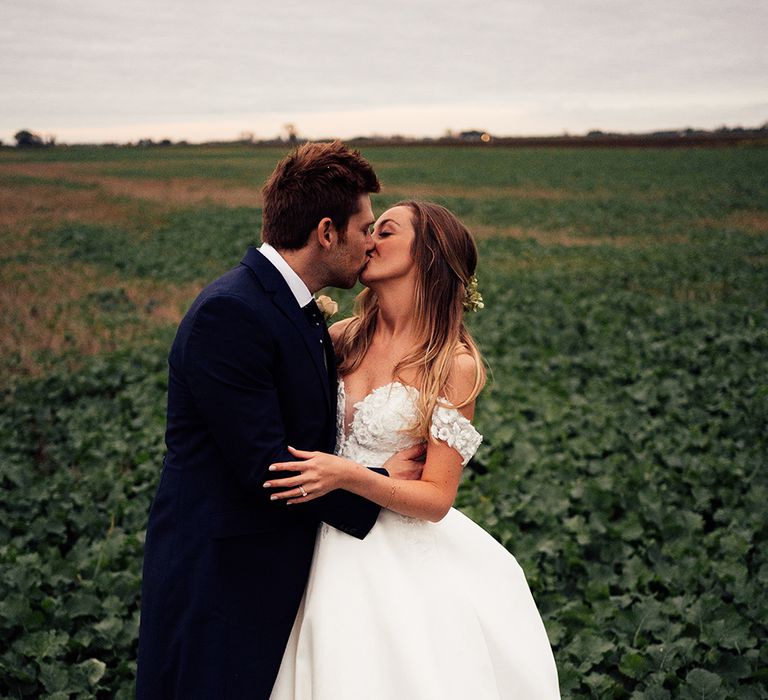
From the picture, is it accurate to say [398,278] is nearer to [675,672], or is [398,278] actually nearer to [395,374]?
[395,374]

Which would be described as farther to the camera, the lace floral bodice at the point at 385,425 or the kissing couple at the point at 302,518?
the lace floral bodice at the point at 385,425

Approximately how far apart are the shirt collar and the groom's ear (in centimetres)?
13

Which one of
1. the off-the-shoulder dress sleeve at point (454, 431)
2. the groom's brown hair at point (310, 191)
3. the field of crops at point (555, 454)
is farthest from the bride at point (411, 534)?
the field of crops at point (555, 454)

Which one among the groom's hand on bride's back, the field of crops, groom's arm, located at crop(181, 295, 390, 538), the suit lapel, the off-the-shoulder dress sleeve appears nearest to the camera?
groom's arm, located at crop(181, 295, 390, 538)

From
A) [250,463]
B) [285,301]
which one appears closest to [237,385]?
[250,463]

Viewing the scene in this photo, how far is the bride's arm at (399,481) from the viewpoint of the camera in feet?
6.88

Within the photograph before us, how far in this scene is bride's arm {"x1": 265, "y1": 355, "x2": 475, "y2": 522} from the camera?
2.10 meters

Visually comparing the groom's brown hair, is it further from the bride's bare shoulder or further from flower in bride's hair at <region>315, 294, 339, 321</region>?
the bride's bare shoulder

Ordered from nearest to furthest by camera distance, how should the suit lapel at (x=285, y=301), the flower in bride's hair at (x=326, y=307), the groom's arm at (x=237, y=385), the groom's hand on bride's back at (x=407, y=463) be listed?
1. the groom's arm at (x=237, y=385)
2. the suit lapel at (x=285, y=301)
3. the groom's hand on bride's back at (x=407, y=463)
4. the flower in bride's hair at (x=326, y=307)

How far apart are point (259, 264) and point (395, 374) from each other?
700 millimetres

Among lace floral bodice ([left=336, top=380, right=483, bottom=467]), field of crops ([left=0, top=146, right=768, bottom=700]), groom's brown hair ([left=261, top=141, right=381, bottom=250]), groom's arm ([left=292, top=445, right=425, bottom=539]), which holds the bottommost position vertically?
field of crops ([left=0, top=146, right=768, bottom=700])

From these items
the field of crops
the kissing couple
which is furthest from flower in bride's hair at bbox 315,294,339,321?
the field of crops

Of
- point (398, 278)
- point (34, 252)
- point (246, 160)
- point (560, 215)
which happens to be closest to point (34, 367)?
point (398, 278)

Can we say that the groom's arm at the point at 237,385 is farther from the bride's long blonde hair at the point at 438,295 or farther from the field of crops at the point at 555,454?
the field of crops at the point at 555,454
